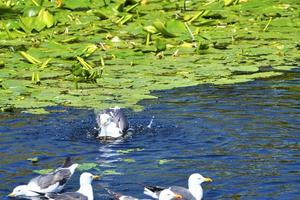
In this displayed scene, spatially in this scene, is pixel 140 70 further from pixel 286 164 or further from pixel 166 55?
pixel 286 164

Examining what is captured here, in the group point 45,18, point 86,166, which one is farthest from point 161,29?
point 86,166

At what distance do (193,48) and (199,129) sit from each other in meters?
5.65

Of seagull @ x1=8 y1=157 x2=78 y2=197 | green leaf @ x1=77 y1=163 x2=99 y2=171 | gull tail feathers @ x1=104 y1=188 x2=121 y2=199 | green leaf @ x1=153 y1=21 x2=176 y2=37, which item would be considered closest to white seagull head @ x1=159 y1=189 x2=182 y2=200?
gull tail feathers @ x1=104 y1=188 x2=121 y2=199

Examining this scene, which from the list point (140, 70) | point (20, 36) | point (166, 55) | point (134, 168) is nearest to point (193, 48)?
point (166, 55)

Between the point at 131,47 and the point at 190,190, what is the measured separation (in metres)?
9.16

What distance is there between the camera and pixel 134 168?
13312 millimetres

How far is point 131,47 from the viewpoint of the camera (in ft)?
68.0

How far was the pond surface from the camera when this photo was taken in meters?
12.7

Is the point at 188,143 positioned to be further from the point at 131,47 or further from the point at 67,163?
the point at 131,47

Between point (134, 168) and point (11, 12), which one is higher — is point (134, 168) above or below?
below

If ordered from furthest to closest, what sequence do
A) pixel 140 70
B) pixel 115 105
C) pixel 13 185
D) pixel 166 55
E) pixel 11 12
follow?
pixel 11 12 < pixel 166 55 < pixel 140 70 < pixel 115 105 < pixel 13 185

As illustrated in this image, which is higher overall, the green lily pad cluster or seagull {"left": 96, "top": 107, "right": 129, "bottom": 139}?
the green lily pad cluster

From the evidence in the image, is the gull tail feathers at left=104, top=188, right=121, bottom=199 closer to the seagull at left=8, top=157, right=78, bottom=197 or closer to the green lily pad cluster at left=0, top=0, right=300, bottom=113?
the seagull at left=8, top=157, right=78, bottom=197

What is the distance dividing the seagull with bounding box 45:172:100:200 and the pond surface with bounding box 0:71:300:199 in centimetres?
38
